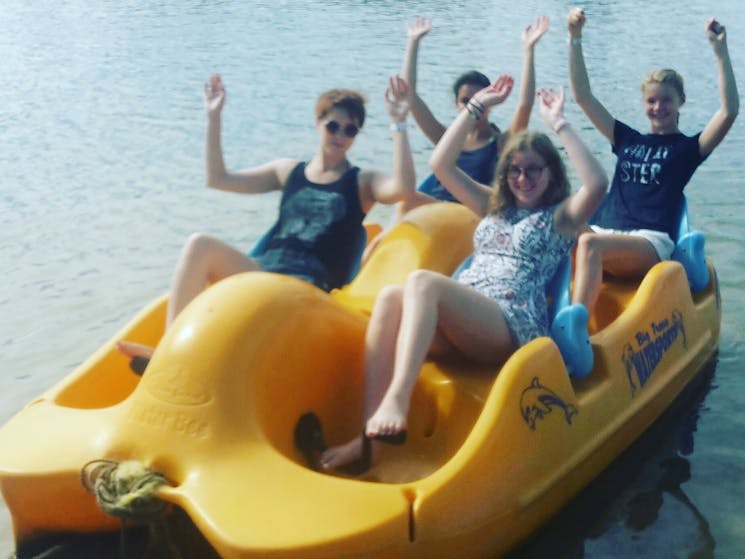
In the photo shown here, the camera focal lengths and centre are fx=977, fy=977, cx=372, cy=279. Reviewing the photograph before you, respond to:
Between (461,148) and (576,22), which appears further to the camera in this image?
(576,22)

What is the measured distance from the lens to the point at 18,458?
2.54 meters

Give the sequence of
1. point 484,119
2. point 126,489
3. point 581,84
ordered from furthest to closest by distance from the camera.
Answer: point 484,119 < point 581,84 < point 126,489

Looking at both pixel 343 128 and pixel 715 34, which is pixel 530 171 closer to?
pixel 343 128

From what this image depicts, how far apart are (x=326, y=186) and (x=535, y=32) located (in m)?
1.20

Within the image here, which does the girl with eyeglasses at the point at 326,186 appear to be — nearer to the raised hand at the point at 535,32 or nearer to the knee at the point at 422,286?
the knee at the point at 422,286

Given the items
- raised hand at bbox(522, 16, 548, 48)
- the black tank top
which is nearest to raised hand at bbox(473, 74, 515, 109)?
the black tank top

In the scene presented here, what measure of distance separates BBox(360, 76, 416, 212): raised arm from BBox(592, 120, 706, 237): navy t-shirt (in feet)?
3.66

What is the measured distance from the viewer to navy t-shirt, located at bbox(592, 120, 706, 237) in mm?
4062

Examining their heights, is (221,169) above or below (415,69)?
below

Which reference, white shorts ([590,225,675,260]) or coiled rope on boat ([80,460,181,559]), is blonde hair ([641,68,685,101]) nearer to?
white shorts ([590,225,675,260])

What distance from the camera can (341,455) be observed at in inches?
105

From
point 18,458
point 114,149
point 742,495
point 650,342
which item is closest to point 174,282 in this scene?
point 18,458

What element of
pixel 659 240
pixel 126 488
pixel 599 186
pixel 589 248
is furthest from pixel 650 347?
pixel 126 488

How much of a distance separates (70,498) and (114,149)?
22.2 feet
